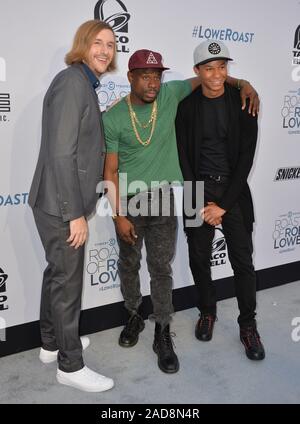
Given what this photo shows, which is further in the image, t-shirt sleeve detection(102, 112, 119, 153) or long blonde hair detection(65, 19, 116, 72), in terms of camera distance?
t-shirt sleeve detection(102, 112, 119, 153)

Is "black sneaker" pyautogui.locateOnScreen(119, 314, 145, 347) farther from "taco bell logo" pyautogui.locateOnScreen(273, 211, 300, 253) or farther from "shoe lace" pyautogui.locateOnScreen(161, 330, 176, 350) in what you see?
"taco bell logo" pyautogui.locateOnScreen(273, 211, 300, 253)

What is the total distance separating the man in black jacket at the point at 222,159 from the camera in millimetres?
2553

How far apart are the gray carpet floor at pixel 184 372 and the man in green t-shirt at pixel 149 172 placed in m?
0.14

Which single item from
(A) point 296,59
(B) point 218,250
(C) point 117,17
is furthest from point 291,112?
(C) point 117,17

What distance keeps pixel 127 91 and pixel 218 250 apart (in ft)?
4.80

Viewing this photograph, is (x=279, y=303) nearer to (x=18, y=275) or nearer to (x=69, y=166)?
(x=18, y=275)

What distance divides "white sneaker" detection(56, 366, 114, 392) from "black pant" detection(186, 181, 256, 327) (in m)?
0.90

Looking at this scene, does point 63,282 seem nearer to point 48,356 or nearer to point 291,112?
point 48,356

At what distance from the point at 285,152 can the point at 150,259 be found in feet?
5.73

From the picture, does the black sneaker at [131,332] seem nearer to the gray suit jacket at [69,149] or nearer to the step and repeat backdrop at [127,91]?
the step and repeat backdrop at [127,91]

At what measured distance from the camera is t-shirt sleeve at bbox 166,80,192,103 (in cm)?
262

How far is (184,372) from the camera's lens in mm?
2580

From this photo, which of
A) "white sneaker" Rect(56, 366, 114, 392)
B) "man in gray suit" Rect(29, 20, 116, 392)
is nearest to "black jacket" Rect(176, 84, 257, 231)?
"man in gray suit" Rect(29, 20, 116, 392)

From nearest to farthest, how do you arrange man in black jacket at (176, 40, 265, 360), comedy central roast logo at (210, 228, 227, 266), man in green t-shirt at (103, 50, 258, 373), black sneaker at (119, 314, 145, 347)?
man in green t-shirt at (103, 50, 258, 373), man in black jacket at (176, 40, 265, 360), black sneaker at (119, 314, 145, 347), comedy central roast logo at (210, 228, 227, 266)
